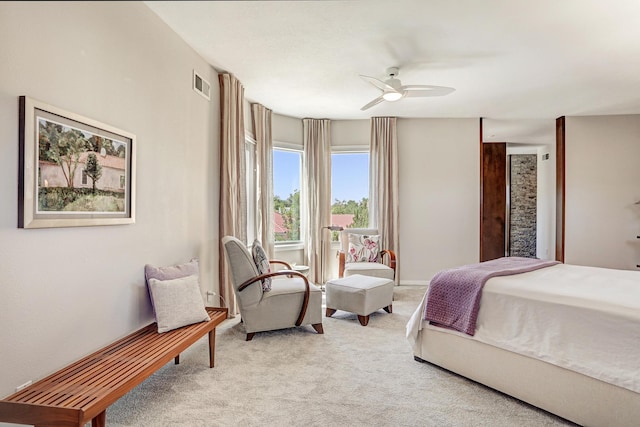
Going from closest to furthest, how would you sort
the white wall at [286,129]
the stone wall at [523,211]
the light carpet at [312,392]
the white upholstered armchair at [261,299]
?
the light carpet at [312,392] < the white upholstered armchair at [261,299] < the white wall at [286,129] < the stone wall at [523,211]

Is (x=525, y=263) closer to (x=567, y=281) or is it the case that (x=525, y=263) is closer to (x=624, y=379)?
(x=567, y=281)

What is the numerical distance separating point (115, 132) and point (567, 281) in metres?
2.88

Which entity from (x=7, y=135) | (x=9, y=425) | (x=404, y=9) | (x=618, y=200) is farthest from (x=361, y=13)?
(x=618, y=200)

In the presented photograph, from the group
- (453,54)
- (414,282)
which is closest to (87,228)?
(453,54)

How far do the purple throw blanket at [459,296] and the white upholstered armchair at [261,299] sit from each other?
113 centimetres

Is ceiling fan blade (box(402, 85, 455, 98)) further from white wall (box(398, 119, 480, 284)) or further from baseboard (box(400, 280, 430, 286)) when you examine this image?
baseboard (box(400, 280, 430, 286))

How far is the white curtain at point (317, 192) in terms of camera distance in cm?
550

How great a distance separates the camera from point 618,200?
17.2ft

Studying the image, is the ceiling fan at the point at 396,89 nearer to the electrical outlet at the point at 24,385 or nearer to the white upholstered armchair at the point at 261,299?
the white upholstered armchair at the point at 261,299

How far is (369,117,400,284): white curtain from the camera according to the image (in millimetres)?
5418

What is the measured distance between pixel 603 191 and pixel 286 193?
15.3 feet

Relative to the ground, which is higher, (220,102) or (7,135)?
(220,102)

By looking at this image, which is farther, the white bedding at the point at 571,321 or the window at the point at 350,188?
the window at the point at 350,188

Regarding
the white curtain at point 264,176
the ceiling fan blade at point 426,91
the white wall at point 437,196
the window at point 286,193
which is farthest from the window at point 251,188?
the white wall at point 437,196
